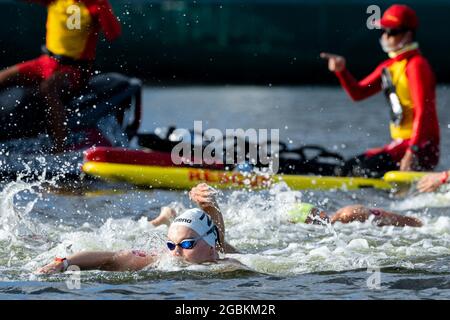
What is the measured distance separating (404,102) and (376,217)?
2964mm

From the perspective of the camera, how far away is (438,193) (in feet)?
44.0

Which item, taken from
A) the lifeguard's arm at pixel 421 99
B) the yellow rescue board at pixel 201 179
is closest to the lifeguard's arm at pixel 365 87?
the lifeguard's arm at pixel 421 99

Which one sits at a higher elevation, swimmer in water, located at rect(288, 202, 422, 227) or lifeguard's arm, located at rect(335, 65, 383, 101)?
lifeguard's arm, located at rect(335, 65, 383, 101)

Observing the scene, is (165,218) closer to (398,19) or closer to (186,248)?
(186,248)

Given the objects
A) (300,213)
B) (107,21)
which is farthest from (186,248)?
(107,21)

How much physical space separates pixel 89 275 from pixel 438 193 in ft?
17.1

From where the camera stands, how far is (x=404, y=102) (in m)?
14.3

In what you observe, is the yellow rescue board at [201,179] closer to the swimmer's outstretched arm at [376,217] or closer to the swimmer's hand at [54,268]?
the swimmer's outstretched arm at [376,217]

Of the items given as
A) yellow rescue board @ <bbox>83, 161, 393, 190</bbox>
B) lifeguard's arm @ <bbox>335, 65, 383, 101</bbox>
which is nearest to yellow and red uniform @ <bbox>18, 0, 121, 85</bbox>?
yellow rescue board @ <bbox>83, 161, 393, 190</bbox>

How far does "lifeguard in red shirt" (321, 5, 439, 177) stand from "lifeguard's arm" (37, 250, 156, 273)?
4965mm

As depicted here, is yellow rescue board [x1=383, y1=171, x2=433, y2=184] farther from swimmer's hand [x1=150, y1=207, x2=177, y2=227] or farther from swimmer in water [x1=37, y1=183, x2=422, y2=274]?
swimmer in water [x1=37, y1=183, x2=422, y2=274]

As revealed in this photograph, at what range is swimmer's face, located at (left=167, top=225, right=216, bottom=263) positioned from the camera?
931 centimetres

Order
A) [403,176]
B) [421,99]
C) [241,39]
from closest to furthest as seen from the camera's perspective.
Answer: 1. [403,176]
2. [421,99]
3. [241,39]
